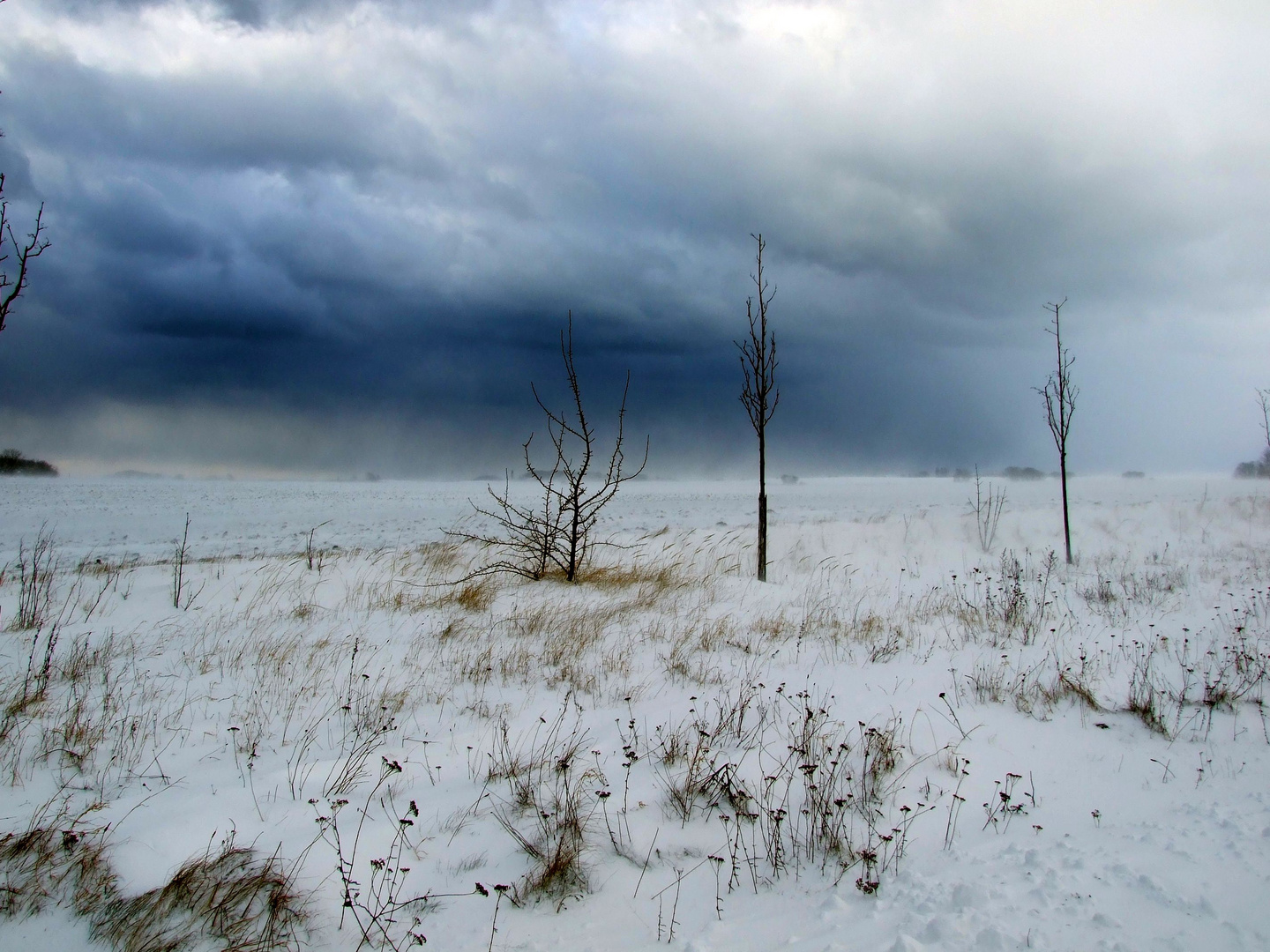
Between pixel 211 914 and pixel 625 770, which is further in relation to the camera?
pixel 625 770

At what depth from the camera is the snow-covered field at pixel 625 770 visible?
9.09ft

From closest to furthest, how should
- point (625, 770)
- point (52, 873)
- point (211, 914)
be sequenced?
point (211, 914), point (52, 873), point (625, 770)

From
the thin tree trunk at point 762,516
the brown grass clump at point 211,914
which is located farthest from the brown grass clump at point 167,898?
the thin tree trunk at point 762,516

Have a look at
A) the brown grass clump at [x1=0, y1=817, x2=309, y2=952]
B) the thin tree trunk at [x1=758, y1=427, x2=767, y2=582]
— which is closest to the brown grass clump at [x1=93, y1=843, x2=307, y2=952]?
the brown grass clump at [x1=0, y1=817, x2=309, y2=952]

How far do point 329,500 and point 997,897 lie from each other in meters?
32.7

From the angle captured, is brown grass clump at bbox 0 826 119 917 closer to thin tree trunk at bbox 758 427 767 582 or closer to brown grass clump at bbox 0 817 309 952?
brown grass clump at bbox 0 817 309 952

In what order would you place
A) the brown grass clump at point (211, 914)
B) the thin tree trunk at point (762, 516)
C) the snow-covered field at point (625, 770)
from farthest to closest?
the thin tree trunk at point (762, 516), the snow-covered field at point (625, 770), the brown grass clump at point (211, 914)

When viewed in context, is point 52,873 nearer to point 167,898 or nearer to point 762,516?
point 167,898

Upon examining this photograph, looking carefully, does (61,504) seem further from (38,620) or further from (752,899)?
(752,899)

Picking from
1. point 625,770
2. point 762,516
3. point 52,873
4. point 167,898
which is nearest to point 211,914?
point 167,898

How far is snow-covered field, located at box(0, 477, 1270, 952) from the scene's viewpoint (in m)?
2.77

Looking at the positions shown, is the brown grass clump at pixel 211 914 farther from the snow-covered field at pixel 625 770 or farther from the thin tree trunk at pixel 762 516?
the thin tree trunk at pixel 762 516

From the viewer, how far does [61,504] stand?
26.0 m

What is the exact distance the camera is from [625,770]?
414cm
